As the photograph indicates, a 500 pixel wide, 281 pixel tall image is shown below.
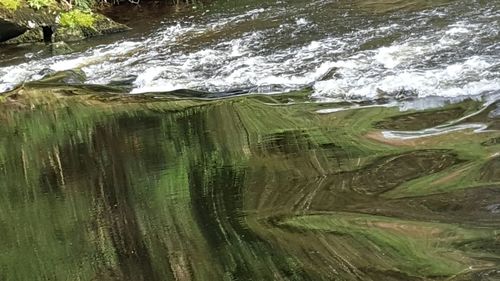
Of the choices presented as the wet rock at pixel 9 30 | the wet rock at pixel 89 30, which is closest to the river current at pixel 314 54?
the wet rock at pixel 89 30

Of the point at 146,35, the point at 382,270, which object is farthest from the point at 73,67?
the point at 382,270

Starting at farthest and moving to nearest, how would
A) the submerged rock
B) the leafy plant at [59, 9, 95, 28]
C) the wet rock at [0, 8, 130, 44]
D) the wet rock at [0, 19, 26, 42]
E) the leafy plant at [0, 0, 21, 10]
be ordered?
the leafy plant at [59, 9, 95, 28]
the wet rock at [0, 8, 130, 44]
the wet rock at [0, 19, 26, 42]
the leafy plant at [0, 0, 21, 10]
the submerged rock

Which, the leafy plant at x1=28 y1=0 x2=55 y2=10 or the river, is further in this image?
the leafy plant at x1=28 y1=0 x2=55 y2=10

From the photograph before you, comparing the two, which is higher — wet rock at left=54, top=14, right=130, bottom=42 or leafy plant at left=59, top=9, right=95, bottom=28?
leafy plant at left=59, top=9, right=95, bottom=28

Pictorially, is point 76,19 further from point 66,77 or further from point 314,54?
point 314,54

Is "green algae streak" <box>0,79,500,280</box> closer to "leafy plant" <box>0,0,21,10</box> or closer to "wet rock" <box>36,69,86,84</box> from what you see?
"wet rock" <box>36,69,86,84</box>

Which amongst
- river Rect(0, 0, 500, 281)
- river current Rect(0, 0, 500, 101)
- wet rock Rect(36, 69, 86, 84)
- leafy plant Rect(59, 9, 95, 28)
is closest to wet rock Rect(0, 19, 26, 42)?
leafy plant Rect(59, 9, 95, 28)

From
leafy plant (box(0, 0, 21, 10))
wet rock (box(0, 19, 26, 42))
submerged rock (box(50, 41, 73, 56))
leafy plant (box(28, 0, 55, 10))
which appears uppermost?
leafy plant (box(0, 0, 21, 10))
